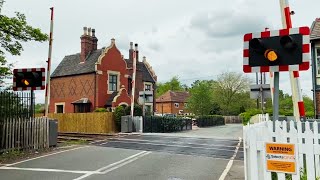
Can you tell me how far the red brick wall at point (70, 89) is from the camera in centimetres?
3624

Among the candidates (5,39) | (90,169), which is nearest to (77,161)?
(90,169)

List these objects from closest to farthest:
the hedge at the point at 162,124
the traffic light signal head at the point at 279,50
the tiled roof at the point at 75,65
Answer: the traffic light signal head at the point at 279,50 < the hedge at the point at 162,124 < the tiled roof at the point at 75,65

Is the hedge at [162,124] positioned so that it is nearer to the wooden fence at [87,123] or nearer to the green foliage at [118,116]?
the green foliage at [118,116]

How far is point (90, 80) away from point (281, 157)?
32.7m

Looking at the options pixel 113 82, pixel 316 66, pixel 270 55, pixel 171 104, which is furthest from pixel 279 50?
pixel 171 104

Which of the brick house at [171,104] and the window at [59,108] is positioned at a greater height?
the brick house at [171,104]

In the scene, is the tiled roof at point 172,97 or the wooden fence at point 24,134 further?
the tiled roof at point 172,97

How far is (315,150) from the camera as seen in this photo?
4742 millimetres

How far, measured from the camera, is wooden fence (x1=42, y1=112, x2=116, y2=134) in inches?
1000

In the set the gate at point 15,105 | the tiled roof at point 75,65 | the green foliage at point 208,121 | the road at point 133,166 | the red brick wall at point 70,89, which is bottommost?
the road at point 133,166

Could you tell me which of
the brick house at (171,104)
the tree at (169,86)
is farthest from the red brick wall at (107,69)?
the tree at (169,86)

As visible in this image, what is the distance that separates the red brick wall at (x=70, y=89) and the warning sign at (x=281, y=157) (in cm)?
3201

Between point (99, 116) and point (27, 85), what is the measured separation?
44.7 ft

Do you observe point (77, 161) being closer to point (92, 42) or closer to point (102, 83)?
point (102, 83)
